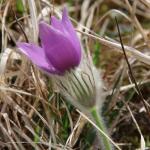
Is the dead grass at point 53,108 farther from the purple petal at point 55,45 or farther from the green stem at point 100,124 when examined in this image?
the purple petal at point 55,45

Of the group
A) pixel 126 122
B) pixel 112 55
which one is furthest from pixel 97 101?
pixel 112 55

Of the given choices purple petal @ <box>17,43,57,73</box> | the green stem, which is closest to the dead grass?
the green stem

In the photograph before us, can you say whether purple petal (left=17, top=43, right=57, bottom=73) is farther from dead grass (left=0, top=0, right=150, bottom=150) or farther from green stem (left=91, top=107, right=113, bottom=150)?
dead grass (left=0, top=0, right=150, bottom=150)

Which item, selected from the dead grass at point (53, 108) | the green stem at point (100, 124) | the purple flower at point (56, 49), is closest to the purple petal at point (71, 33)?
the purple flower at point (56, 49)


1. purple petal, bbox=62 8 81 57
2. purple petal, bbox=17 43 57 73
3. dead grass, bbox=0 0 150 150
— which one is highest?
purple petal, bbox=62 8 81 57

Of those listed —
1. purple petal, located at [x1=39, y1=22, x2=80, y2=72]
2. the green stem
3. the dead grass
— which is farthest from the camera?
the dead grass

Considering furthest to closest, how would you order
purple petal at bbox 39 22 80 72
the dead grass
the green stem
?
1. the dead grass
2. the green stem
3. purple petal at bbox 39 22 80 72

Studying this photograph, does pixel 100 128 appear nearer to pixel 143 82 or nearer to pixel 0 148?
pixel 0 148

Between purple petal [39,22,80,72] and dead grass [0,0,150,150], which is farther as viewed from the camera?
dead grass [0,0,150,150]

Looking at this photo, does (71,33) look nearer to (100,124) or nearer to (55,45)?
(55,45)

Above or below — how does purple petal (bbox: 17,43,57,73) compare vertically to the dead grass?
above
